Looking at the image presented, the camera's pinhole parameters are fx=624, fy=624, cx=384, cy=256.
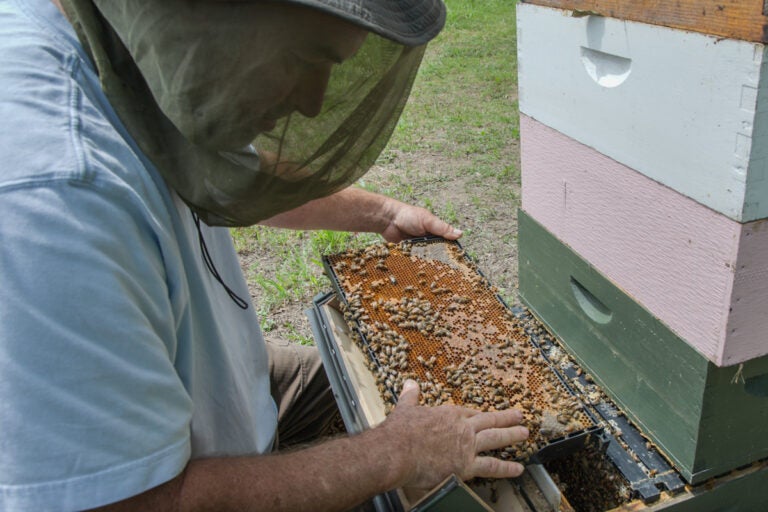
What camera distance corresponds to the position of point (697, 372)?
4.74ft

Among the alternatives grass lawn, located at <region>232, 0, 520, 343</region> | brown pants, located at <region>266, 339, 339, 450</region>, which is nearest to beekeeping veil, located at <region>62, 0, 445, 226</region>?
brown pants, located at <region>266, 339, 339, 450</region>

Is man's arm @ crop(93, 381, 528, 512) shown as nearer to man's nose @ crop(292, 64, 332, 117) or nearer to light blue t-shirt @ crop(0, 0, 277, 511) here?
light blue t-shirt @ crop(0, 0, 277, 511)

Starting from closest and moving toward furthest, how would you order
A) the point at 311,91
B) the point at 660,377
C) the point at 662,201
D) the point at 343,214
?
1. the point at 311,91
2. the point at 662,201
3. the point at 660,377
4. the point at 343,214

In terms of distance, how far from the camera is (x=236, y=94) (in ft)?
3.09

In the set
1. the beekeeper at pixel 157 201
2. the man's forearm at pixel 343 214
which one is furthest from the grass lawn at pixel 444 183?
the beekeeper at pixel 157 201

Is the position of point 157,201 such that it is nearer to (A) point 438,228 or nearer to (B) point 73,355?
(B) point 73,355

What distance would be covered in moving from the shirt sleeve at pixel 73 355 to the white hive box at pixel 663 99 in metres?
1.08

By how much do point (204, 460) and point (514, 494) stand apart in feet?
2.38

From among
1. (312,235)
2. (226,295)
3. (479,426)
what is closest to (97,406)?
(226,295)

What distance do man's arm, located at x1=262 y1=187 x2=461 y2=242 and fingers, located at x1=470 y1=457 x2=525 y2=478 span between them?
0.92 m

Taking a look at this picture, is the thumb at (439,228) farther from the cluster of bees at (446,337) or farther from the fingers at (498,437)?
the fingers at (498,437)

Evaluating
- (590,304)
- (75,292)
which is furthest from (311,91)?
(590,304)

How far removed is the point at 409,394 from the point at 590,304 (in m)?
0.73

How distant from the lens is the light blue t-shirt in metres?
0.92
